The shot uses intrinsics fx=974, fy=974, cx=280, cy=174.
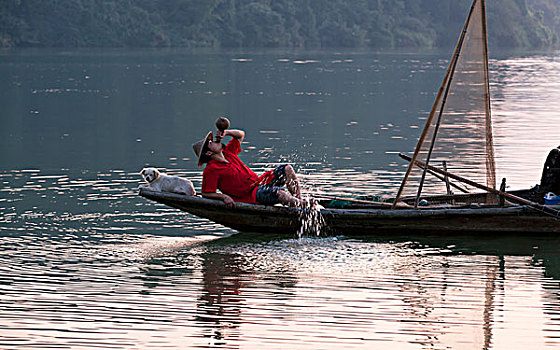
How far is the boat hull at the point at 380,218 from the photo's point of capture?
454 inches

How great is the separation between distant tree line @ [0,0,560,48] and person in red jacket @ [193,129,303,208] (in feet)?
271

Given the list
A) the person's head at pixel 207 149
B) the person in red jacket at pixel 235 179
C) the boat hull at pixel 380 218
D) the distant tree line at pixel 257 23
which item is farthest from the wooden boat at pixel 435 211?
the distant tree line at pixel 257 23

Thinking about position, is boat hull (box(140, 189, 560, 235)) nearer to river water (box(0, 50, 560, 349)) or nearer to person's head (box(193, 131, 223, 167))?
river water (box(0, 50, 560, 349))

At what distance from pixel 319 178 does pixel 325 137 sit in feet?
24.4

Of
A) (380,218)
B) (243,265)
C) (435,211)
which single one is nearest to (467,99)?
(435,211)

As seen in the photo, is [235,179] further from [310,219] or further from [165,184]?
[310,219]

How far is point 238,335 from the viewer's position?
808 centimetres

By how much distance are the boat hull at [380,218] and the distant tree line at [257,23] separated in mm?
82509

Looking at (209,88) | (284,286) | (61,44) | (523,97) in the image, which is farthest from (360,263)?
(61,44)

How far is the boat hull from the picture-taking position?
11.5 metres

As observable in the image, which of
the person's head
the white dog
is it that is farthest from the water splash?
the white dog

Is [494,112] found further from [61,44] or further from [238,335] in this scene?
[61,44]

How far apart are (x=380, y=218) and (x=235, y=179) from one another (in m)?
1.79

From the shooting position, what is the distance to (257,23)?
10381 centimetres
